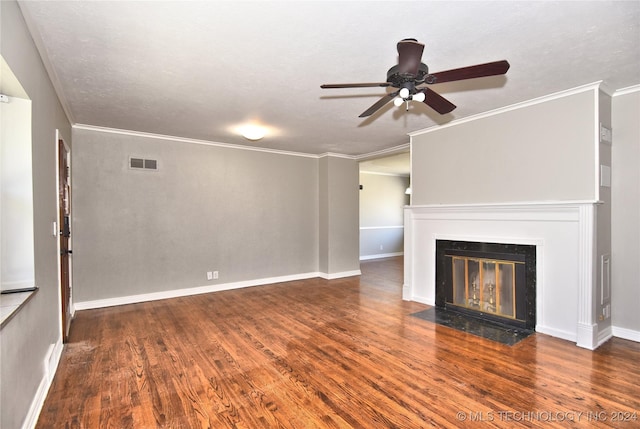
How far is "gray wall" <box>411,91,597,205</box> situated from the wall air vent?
3.97 m

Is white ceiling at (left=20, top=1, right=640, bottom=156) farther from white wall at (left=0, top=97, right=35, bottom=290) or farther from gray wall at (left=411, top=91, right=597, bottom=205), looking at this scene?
white wall at (left=0, top=97, right=35, bottom=290)

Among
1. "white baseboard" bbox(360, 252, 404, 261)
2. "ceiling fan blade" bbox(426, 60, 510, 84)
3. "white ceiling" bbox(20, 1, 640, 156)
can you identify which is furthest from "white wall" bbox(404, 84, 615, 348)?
"white baseboard" bbox(360, 252, 404, 261)

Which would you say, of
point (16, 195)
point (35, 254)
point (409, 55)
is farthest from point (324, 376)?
point (16, 195)

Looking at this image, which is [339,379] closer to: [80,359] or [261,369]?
[261,369]

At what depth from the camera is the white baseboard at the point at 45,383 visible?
198 cm

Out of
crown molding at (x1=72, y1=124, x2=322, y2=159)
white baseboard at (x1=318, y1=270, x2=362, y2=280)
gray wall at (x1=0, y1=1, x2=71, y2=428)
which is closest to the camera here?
gray wall at (x1=0, y1=1, x2=71, y2=428)

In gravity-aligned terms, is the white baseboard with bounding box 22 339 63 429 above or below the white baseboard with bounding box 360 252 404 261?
above

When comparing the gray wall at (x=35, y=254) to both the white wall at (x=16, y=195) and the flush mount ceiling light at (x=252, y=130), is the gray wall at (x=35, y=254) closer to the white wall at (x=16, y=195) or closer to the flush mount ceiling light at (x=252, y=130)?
the white wall at (x=16, y=195)

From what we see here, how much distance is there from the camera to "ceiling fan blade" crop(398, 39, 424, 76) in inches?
72.1

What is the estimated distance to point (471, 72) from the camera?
1977 mm

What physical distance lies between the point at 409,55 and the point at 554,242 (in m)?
2.73

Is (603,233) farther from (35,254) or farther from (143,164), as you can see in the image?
(143,164)

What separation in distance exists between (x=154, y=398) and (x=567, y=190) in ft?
13.6

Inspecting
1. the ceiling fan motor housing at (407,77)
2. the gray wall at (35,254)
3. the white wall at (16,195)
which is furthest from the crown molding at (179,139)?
the ceiling fan motor housing at (407,77)
